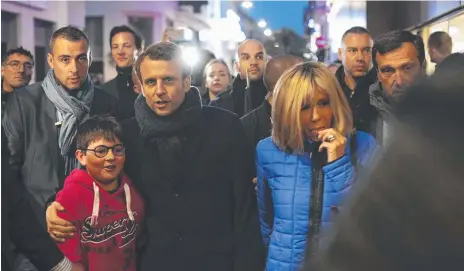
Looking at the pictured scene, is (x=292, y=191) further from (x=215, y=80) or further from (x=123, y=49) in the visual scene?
(x=215, y=80)

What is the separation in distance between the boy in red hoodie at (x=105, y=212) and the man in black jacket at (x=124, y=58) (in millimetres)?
1681

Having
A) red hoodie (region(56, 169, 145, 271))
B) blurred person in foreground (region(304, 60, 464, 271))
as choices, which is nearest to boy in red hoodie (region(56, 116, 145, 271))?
red hoodie (region(56, 169, 145, 271))

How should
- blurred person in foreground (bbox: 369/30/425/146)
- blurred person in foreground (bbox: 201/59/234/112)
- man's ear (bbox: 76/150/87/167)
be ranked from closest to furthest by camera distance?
1. man's ear (bbox: 76/150/87/167)
2. blurred person in foreground (bbox: 369/30/425/146)
3. blurred person in foreground (bbox: 201/59/234/112)

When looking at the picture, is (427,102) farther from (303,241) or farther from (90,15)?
(90,15)

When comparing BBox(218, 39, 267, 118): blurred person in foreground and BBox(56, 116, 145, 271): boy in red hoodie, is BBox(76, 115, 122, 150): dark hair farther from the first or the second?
BBox(218, 39, 267, 118): blurred person in foreground

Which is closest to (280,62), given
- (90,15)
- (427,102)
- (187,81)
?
(187,81)

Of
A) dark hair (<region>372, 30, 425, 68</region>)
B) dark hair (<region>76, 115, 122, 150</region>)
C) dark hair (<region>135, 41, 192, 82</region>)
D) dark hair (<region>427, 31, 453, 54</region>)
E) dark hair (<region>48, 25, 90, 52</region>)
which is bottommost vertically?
dark hair (<region>76, 115, 122, 150</region>)

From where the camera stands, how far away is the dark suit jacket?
378 centimetres

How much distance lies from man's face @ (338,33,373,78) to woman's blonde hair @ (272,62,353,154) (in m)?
1.63

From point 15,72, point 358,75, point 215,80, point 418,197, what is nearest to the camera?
point 418,197

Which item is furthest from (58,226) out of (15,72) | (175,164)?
(15,72)

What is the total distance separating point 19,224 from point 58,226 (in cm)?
64

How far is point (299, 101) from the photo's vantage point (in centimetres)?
289

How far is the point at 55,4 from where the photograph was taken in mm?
17203
